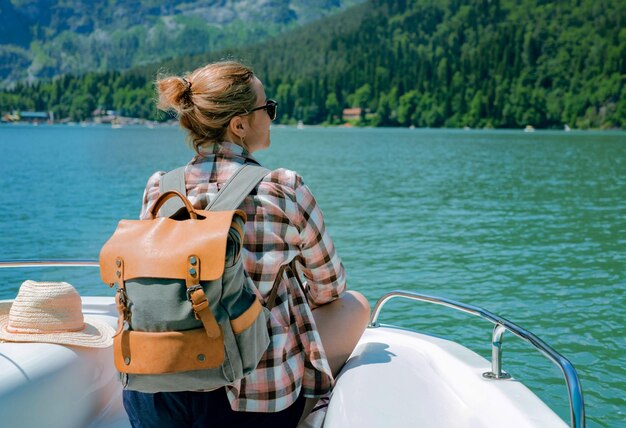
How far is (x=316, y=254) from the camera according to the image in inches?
94.3

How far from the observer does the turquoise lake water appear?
902 centimetres

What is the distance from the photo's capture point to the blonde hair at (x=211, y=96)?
7.35ft

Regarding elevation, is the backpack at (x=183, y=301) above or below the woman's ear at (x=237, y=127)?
below

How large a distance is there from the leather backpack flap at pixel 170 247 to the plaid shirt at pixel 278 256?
0.23 metres

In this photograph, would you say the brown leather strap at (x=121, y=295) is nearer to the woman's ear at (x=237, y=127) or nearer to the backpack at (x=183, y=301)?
the backpack at (x=183, y=301)

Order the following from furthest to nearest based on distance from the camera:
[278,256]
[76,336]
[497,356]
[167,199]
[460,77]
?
[460,77] → [76,336] → [497,356] → [278,256] → [167,199]

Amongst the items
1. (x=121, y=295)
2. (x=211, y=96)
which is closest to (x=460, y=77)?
(x=211, y=96)

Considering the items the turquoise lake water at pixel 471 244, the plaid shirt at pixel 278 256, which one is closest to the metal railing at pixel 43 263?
the plaid shirt at pixel 278 256

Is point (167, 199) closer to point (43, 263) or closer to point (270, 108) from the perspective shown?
point (270, 108)

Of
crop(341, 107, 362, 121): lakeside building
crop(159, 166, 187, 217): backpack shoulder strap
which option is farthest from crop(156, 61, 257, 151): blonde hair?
crop(341, 107, 362, 121): lakeside building

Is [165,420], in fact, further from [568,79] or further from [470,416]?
[568,79]

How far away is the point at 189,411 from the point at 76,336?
776 millimetres

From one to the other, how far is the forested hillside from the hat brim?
109872 mm

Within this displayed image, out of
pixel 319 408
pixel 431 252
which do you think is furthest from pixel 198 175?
pixel 431 252
